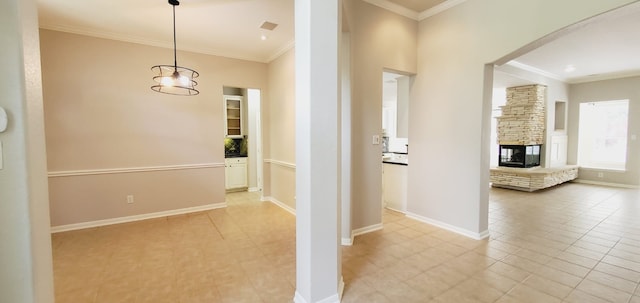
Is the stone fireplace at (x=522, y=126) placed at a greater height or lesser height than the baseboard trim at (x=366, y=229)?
greater

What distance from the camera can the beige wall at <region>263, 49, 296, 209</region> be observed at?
4.54 meters

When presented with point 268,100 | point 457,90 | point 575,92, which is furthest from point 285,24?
point 575,92

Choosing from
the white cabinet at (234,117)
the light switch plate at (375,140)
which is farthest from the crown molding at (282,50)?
the light switch plate at (375,140)

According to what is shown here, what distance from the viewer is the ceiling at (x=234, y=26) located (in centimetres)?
308

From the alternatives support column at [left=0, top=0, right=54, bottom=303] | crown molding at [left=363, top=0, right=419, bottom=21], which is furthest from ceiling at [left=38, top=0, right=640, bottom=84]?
support column at [left=0, top=0, right=54, bottom=303]

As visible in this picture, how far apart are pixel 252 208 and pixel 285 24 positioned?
3213 mm

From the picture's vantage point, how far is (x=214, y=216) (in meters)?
4.35

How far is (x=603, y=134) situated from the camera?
714cm

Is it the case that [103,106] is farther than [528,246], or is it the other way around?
[103,106]

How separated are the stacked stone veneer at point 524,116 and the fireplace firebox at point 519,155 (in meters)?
0.14

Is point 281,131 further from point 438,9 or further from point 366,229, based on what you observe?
point 438,9

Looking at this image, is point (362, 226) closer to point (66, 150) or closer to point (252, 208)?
point (252, 208)

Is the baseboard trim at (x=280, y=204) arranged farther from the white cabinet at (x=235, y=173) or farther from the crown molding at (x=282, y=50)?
the crown molding at (x=282, y=50)

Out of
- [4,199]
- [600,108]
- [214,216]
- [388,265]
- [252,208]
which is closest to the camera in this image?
[4,199]
